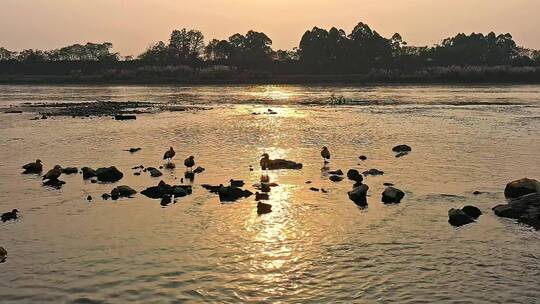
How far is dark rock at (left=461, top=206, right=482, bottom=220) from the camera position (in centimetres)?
2112

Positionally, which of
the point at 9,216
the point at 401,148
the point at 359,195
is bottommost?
the point at 9,216

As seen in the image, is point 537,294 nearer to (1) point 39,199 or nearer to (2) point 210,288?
(2) point 210,288

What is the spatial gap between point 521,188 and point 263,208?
36.0ft

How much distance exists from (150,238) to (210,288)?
494 centimetres

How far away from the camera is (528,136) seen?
46.2 metres

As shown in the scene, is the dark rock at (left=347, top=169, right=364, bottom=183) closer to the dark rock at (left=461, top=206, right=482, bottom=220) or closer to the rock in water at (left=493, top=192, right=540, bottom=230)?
the dark rock at (left=461, top=206, right=482, bottom=220)

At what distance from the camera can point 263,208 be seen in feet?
72.2

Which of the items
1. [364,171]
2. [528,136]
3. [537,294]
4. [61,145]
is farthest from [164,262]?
[528,136]

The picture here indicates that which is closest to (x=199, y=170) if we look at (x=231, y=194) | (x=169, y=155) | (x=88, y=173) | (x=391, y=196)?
(x=169, y=155)

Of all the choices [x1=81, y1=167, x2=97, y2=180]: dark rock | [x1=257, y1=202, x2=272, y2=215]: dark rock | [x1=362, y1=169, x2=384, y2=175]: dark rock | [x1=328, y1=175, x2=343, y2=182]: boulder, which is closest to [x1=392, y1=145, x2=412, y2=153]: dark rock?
[x1=362, y1=169, x2=384, y2=175]: dark rock

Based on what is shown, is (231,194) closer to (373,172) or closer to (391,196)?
(391,196)

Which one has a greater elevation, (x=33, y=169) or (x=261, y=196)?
(x=33, y=169)

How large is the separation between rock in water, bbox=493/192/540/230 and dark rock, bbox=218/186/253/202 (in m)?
10.3

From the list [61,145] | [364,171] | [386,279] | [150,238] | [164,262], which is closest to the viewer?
[386,279]
